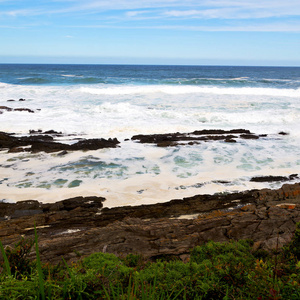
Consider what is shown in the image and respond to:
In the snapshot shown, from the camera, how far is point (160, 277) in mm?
3090

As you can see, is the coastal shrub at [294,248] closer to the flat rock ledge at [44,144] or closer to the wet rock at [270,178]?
the wet rock at [270,178]

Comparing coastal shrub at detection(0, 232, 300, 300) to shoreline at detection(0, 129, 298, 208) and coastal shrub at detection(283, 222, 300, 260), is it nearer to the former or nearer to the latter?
coastal shrub at detection(283, 222, 300, 260)

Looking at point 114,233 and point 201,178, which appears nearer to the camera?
point 114,233

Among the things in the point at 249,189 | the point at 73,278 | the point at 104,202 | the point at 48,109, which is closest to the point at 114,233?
the point at 73,278

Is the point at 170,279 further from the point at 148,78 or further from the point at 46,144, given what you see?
the point at 148,78

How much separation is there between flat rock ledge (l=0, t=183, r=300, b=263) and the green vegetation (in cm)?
39

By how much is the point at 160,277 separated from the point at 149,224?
211 centimetres

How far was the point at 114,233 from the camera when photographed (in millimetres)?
4625

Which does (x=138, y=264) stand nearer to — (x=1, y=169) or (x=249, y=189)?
(x=249, y=189)

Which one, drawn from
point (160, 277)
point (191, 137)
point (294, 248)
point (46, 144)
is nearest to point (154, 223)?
point (160, 277)

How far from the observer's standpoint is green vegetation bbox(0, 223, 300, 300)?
2.07 metres

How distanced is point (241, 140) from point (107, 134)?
6577 mm

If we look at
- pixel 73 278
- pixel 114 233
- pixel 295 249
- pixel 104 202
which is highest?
pixel 73 278

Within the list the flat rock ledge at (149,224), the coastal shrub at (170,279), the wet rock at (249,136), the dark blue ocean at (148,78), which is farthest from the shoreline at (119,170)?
the dark blue ocean at (148,78)
